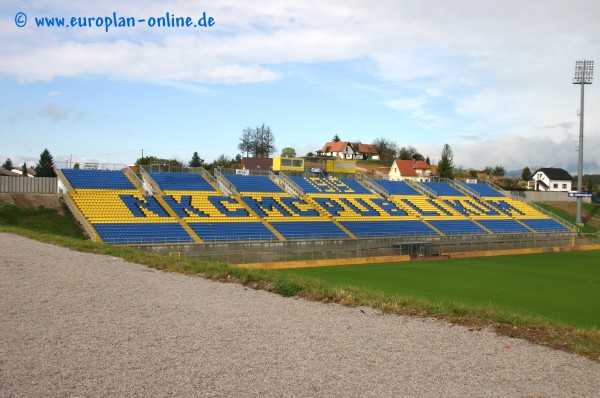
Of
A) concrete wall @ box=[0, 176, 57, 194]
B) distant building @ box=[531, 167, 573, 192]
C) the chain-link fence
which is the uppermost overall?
distant building @ box=[531, 167, 573, 192]

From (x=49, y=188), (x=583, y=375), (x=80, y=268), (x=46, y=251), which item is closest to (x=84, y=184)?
(x=49, y=188)

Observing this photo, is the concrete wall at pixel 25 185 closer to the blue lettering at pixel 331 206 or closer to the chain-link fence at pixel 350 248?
the chain-link fence at pixel 350 248

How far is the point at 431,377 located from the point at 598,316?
51.9 ft

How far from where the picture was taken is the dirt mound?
139ft

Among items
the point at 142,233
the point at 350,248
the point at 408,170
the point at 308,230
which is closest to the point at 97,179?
the point at 142,233

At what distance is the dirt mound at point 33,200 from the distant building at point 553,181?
9037cm

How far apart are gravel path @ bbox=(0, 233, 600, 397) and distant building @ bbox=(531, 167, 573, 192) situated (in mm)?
103207

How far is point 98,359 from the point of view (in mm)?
8898

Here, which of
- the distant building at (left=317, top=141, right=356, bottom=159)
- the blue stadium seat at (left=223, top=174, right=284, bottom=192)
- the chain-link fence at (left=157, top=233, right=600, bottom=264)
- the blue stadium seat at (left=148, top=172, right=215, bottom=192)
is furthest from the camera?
the distant building at (left=317, top=141, right=356, bottom=159)

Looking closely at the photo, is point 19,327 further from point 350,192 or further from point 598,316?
point 350,192

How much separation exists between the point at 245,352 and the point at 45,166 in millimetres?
75840

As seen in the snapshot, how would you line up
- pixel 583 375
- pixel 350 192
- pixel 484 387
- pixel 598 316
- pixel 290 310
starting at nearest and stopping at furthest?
pixel 484 387 → pixel 583 375 → pixel 290 310 → pixel 598 316 → pixel 350 192

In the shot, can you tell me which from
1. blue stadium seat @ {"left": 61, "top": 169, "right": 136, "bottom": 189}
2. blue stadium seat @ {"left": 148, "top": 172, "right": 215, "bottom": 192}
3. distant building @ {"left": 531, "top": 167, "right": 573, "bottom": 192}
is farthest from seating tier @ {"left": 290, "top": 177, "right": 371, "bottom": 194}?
distant building @ {"left": 531, "top": 167, "right": 573, "bottom": 192}

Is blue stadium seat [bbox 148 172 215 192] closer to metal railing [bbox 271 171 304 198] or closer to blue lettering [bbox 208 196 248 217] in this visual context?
blue lettering [bbox 208 196 248 217]
